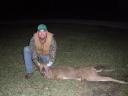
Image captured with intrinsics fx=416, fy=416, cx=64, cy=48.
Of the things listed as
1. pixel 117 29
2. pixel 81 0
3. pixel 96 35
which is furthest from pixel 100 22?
pixel 81 0

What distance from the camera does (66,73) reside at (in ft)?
29.4

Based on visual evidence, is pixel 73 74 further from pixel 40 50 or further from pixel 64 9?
pixel 64 9

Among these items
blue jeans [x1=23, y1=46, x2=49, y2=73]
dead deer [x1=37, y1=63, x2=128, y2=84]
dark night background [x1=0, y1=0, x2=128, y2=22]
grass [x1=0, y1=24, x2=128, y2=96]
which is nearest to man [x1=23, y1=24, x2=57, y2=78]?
blue jeans [x1=23, y1=46, x2=49, y2=73]

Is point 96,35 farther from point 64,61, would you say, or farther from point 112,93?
point 112,93

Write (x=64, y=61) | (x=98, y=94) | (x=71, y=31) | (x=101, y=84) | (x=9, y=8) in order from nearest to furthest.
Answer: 1. (x=98, y=94)
2. (x=101, y=84)
3. (x=64, y=61)
4. (x=71, y=31)
5. (x=9, y=8)

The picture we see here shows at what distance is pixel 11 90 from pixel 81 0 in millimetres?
24670

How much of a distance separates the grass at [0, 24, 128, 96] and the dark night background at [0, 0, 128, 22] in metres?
6.01

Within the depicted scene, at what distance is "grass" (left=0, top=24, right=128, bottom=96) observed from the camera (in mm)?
8398

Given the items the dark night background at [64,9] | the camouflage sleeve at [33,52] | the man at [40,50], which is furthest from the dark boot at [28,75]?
the dark night background at [64,9]

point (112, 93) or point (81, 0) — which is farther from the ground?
point (81, 0)

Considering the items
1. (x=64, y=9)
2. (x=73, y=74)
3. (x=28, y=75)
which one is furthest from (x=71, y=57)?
(x=64, y=9)

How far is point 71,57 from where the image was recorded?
39.1 feet

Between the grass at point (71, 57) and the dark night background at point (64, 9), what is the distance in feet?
19.7

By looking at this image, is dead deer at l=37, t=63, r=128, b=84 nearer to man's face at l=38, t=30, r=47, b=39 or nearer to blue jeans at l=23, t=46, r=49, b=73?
blue jeans at l=23, t=46, r=49, b=73
